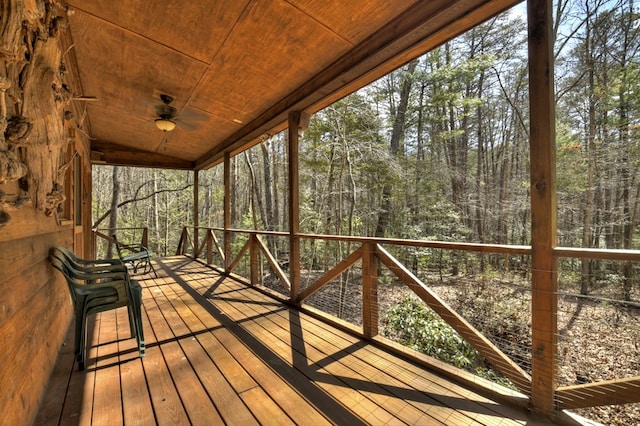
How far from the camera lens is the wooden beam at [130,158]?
5414 millimetres

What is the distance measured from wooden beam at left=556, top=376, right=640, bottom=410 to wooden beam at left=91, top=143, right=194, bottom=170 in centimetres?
719

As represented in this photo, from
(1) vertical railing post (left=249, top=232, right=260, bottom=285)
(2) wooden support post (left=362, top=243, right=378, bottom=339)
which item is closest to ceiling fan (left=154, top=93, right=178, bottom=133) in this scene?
(1) vertical railing post (left=249, top=232, right=260, bottom=285)

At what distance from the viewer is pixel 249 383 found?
1741mm

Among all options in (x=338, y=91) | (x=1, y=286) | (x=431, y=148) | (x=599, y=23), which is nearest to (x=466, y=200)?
(x=431, y=148)

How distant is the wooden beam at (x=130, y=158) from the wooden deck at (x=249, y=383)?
4.16 meters

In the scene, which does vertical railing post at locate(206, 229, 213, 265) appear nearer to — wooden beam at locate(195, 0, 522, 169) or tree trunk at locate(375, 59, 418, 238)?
wooden beam at locate(195, 0, 522, 169)

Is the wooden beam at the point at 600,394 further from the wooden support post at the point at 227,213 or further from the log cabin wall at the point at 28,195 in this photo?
the wooden support post at the point at 227,213

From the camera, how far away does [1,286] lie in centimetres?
114

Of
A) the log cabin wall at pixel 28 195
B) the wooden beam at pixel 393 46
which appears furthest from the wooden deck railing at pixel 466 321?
the log cabin wall at pixel 28 195

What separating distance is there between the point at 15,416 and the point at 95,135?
5.42 m

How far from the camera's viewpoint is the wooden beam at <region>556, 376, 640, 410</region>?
1247mm

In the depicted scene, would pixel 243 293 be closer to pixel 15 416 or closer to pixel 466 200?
pixel 15 416

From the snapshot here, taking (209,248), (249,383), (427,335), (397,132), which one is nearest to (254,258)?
(209,248)

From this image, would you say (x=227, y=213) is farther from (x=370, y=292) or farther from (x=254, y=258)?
(x=370, y=292)
